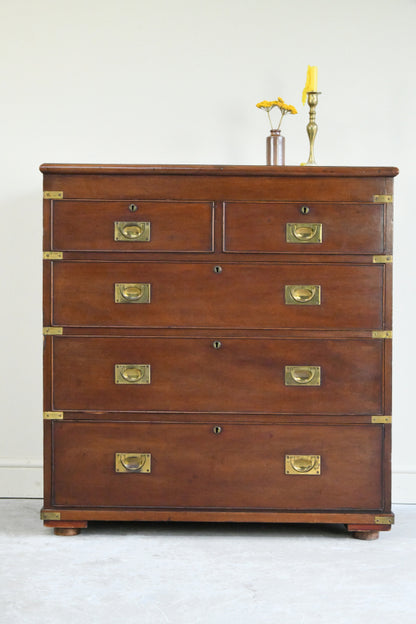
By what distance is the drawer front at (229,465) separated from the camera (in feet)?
8.27

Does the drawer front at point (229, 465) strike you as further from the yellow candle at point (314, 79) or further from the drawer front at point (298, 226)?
the yellow candle at point (314, 79)

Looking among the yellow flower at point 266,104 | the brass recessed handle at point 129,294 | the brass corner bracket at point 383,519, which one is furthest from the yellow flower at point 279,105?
the brass corner bracket at point 383,519

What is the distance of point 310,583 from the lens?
2.14 metres

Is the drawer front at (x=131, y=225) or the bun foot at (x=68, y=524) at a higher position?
the drawer front at (x=131, y=225)

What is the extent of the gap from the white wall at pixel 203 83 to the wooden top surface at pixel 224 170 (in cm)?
65

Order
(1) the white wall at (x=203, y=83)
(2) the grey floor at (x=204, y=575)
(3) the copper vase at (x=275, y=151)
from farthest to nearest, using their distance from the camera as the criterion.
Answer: (1) the white wall at (x=203, y=83)
(3) the copper vase at (x=275, y=151)
(2) the grey floor at (x=204, y=575)

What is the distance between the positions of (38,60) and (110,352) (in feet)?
4.81

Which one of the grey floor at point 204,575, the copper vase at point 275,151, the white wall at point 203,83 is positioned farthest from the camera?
the white wall at point 203,83

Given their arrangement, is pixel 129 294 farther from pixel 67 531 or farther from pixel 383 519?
pixel 383 519

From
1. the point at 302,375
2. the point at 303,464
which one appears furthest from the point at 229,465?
the point at 302,375

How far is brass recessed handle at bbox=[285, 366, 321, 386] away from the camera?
252 centimetres

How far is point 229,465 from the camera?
2525mm

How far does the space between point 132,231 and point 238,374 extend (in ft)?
2.11

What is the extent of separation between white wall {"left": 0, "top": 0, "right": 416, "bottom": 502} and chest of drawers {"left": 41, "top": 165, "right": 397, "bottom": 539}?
66cm
